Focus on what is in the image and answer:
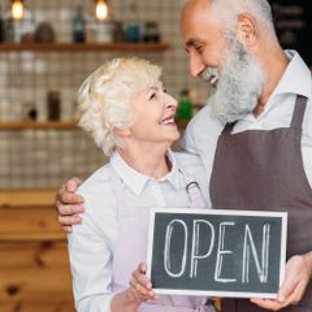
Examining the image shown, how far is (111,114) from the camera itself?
249 cm

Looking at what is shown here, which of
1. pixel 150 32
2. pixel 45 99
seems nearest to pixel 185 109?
pixel 150 32

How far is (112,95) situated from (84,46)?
4.55m

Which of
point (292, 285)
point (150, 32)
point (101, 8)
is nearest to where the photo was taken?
point (292, 285)

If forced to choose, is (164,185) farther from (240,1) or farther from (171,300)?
(240,1)

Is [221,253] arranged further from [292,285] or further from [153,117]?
[153,117]

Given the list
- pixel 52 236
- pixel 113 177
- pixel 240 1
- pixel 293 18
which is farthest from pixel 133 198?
pixel 293 18

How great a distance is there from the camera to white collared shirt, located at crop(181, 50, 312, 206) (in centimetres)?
244

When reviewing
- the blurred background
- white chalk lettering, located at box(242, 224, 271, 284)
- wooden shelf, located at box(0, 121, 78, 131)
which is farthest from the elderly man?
wooden shelf, located at box(0, 121, 78, 131)

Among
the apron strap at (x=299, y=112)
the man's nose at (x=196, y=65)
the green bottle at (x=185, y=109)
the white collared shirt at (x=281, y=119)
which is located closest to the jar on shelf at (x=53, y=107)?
the green bottle at (x=185, y=109)

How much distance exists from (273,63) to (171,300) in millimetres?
738

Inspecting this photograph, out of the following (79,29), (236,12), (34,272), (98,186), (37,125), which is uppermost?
(236,12)

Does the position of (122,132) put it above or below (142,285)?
above

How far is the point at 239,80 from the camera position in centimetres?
255

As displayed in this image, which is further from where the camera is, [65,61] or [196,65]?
[65,61]
